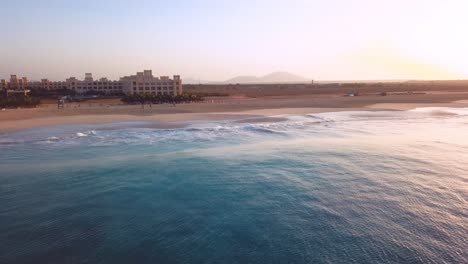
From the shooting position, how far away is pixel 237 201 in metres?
9.54

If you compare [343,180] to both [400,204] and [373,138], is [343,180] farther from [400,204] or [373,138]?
[373,138]

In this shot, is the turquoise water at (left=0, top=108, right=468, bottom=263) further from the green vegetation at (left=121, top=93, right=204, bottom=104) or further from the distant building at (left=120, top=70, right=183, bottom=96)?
the distant building at (left=120, top=70, right=183, bottom=96)

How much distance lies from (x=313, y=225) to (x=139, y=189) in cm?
560

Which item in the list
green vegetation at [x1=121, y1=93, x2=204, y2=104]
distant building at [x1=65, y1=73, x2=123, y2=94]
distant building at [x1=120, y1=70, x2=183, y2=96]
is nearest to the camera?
green vegetation at [x1=121, y1=93, x2=204, y2=104]

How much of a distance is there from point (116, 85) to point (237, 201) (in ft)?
254

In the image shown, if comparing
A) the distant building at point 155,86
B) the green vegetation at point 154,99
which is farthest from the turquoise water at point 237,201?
the distant building at point 155,86

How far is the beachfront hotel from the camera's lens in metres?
68.6

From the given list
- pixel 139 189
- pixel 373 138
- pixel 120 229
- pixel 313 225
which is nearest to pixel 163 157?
pixel 139 189

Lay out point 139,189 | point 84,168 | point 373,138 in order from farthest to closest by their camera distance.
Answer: point 373,138
point 84,168
point 139,189

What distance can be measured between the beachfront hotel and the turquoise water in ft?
170

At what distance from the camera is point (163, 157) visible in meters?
15.1

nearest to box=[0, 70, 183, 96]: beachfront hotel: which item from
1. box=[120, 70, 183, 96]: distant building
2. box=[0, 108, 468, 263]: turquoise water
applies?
box=[120, 70, 183, 96]: distant building

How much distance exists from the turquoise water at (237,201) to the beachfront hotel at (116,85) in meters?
51.8

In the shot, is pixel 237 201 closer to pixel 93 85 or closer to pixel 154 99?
pixel 154 99
